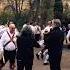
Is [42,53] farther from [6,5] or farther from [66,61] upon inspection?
[6,5]

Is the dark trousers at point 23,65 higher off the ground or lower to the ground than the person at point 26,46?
lower

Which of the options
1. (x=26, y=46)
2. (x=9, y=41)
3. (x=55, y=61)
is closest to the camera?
(x=26, y=46)

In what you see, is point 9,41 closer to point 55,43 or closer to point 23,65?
point 23,65

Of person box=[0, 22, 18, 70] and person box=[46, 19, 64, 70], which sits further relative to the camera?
person box=[0, 22, 18, 70]

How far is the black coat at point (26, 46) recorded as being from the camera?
11891 mm

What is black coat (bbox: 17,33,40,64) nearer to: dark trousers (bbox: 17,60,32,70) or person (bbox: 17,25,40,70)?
person (bbox: 17,25,40,70)

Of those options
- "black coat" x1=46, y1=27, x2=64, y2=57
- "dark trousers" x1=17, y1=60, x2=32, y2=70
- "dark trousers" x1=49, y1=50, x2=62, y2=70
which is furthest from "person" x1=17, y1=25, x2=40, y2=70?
"dark trousers" x1=49, y1=50, x2=62, y2=70

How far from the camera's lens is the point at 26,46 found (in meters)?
11.9

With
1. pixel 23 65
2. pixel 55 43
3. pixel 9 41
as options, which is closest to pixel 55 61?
pixel 55 43

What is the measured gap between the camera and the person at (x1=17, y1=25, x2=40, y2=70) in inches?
468

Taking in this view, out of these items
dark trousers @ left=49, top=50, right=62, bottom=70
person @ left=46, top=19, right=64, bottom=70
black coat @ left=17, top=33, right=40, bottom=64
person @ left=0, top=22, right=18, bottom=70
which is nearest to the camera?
black coat @ left=17, top=33, right=40, bottom=64

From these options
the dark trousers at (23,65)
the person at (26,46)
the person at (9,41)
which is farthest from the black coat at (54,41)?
the person at (9,41)

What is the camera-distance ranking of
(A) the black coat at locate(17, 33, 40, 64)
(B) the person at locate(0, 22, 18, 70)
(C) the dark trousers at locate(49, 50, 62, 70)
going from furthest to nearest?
(B) the person at locate(0, 22, 18, 70) < (C) the dark trousers at locate(49, 50, 62, 70) < (A) the black coat at locate(17, 33, 40, 64)

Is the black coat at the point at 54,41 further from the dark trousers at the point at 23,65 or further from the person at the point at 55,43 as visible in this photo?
the dark trousers at the point at 23,65
